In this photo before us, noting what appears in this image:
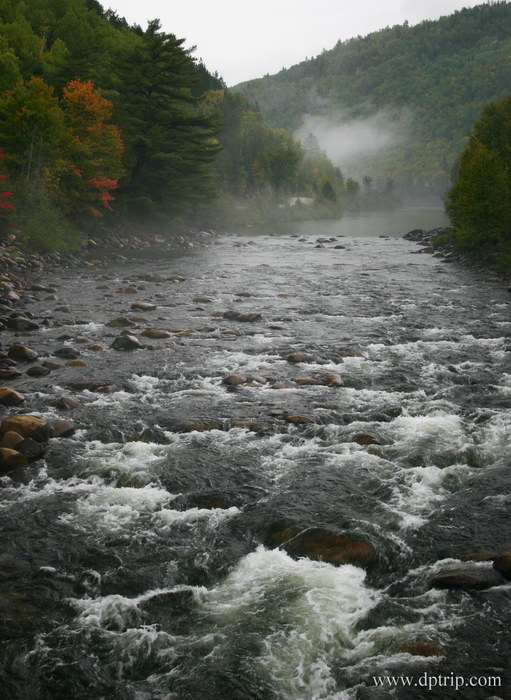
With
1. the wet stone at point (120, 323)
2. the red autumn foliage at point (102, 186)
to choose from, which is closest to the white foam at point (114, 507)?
the wet stone at point (120, 323)

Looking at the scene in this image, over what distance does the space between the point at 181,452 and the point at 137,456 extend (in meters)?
0.74

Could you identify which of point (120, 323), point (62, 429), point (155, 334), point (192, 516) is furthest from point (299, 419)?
point (120, 323)

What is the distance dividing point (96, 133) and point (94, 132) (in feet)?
0.46

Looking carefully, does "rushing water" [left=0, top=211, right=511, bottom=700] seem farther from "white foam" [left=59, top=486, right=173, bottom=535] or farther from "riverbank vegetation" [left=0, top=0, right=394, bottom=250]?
"riverbank vegetation" [left=0, top=0, right=394, bottom=250]

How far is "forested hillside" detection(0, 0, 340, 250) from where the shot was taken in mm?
31281

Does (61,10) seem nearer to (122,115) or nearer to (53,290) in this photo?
(122,115)

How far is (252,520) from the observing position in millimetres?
7328

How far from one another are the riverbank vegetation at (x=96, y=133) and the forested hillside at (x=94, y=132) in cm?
9

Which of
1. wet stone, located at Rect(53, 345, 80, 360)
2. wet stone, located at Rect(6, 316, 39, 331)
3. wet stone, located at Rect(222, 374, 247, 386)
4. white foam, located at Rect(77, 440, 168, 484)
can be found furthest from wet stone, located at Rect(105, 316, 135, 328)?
white foam, located at Rect(77, 440, 168, 484)

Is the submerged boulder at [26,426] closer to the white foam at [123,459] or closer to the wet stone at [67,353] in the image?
the white foam at [123,459]

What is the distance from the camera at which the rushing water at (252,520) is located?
5.03 m

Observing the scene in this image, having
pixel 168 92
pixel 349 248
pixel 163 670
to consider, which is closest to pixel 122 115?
pixel 168 92

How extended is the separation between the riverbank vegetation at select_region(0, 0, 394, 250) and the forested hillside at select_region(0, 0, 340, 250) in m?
0.09

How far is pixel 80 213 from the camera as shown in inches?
1537
